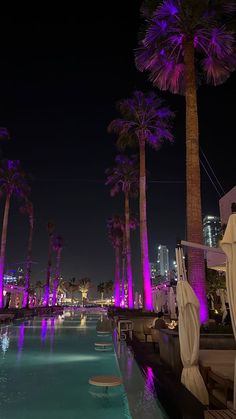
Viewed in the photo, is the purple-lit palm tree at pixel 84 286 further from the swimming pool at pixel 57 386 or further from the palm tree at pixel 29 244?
the swimming pool at pixel 57 386

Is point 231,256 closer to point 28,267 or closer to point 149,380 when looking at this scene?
point 149,380

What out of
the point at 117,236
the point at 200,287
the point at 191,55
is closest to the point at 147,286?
the point at 200,287

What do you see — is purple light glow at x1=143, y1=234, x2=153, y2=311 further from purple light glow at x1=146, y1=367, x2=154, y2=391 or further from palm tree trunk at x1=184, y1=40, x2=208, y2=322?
purple light glow at x1=146, y1=367, x2=154, y2=391

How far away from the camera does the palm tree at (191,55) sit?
480 inches

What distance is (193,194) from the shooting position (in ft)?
40.8

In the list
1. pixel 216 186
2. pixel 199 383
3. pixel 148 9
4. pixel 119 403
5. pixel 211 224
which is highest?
pixel 211 224

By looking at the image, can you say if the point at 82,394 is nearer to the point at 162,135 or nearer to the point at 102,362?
the point at 102,362

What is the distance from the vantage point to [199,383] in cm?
677

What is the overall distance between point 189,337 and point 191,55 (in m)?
10.8

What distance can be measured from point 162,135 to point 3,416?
22.7 meters

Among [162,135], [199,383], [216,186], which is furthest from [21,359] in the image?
[216,186]

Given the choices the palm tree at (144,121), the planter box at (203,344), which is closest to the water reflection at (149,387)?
the planter box at (203,344)

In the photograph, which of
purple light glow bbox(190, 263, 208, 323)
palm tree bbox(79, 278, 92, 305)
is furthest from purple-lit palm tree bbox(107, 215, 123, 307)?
palm tree bbox(79, 278, 92, 305)

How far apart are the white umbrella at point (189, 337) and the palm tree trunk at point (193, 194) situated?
4.26 metres
